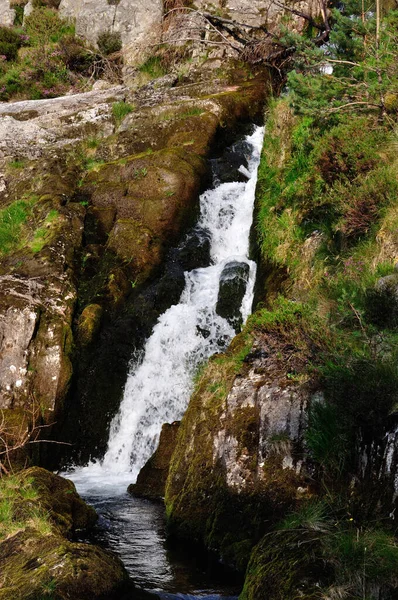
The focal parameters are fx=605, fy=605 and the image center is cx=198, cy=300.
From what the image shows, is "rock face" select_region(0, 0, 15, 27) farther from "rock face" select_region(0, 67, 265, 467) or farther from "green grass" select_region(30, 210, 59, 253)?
"green grass" select_region(30, 210, 59, 253)

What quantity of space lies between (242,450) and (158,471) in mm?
2791

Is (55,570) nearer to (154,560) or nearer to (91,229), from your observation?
(154,560)

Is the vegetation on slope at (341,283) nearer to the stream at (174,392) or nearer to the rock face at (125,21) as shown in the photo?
the stream at (174,392)

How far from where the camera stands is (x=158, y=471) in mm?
8586

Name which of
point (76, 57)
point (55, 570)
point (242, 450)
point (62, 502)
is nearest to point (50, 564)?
point (55, 570)

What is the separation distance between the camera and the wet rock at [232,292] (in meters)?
11.1

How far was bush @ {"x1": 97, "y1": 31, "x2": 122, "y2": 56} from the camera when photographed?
22.2 m

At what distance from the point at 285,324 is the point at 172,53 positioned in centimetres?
1615

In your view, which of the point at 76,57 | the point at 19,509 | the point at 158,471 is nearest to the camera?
the point at 19,509

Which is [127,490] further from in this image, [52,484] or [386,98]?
[386,98]

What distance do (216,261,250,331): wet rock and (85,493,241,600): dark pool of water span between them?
4.17 meters

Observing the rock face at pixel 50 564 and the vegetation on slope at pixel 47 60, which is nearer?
the rock face at pixel 50 564

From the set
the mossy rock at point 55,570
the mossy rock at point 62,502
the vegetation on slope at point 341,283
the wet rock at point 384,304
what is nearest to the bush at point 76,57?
the vegetation on slope at point 341,283

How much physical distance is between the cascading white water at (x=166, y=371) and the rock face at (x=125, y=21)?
12.4 metres
